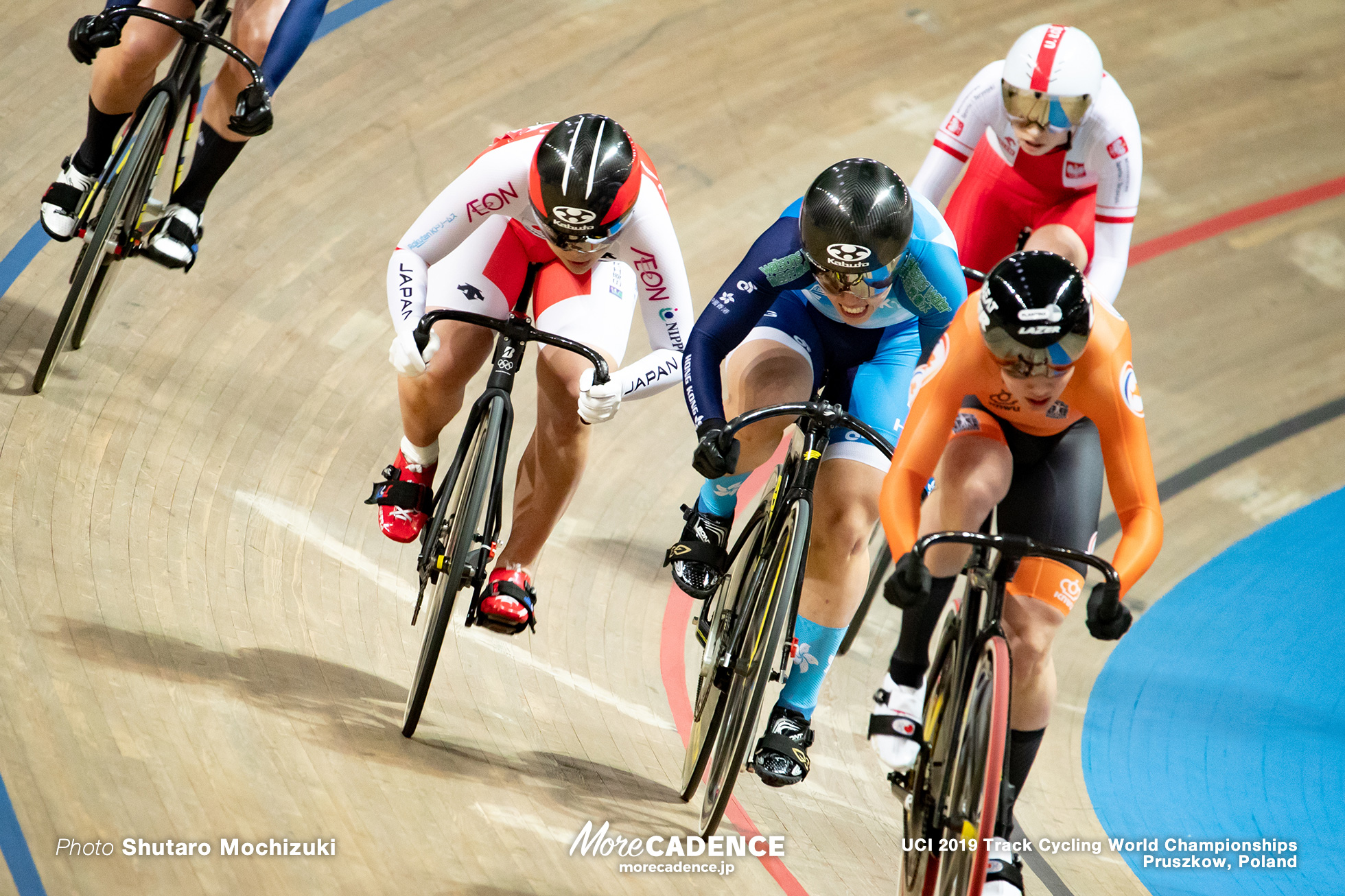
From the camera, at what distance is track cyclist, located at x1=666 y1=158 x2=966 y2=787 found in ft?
10.8

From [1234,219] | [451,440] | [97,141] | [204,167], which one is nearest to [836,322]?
[451,440]

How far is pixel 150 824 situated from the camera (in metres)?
3.10

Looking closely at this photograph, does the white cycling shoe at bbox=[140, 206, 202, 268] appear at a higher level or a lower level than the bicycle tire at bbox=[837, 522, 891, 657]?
higher

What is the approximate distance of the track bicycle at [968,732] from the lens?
2.80 m

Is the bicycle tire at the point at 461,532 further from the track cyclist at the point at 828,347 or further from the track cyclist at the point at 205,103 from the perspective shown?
the track cyclist at the point at 205,103

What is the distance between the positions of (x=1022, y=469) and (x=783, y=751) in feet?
3.15

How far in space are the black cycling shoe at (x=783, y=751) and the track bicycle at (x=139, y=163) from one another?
259 cm

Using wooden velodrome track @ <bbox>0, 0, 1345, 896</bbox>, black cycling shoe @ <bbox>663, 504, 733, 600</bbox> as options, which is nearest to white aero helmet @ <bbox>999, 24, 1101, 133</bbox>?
black cycling shoe @ <bbox>663, 504, 733, 600</bbox>

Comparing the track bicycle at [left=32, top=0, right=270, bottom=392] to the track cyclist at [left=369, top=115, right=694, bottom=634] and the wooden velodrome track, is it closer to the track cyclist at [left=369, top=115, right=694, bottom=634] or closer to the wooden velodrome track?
the wooden velodrome track

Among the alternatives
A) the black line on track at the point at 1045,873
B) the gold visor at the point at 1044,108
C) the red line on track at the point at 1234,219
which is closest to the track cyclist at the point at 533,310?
the gold visor at the point at 1044,108

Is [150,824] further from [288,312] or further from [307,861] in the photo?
[288,312]

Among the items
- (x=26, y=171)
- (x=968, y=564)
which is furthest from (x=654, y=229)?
(x=26, y=171)

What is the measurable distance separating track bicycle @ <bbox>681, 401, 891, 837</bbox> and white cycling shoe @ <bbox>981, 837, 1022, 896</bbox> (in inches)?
24.9

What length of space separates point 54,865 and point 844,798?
2.33m
